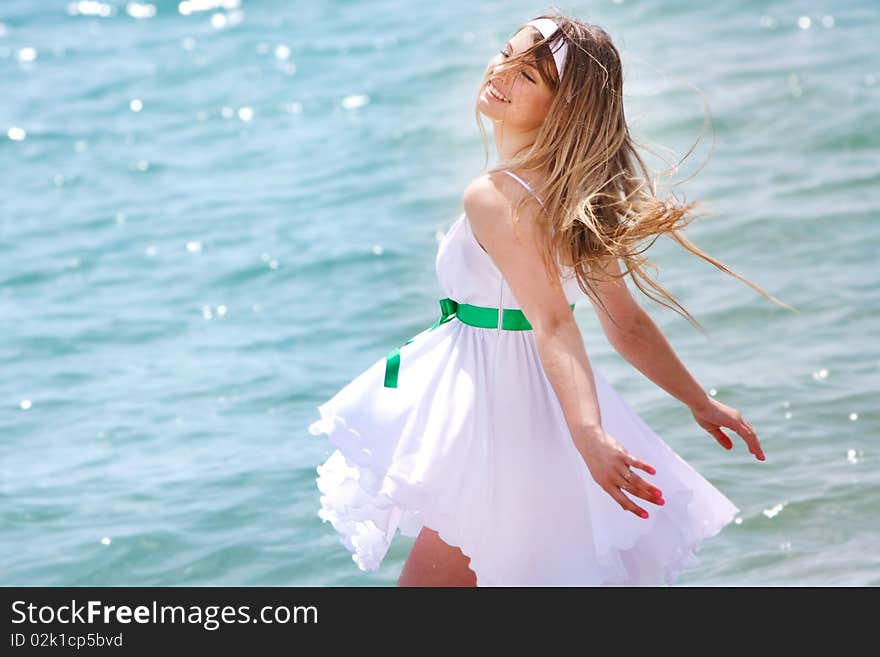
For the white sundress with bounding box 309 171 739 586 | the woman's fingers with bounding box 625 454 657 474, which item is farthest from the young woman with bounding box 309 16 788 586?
the woman's fingers with bounding box 625 454 657 474

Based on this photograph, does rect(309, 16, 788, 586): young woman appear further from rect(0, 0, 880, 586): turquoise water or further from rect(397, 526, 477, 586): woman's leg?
rect(0, 0, 880, 586): turquoise water

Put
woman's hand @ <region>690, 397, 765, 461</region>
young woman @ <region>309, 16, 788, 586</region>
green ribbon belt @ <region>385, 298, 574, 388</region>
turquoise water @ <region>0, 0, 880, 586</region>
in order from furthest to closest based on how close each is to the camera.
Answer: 1. turquoise water @ <region>0, 0, 880, 586</region>
2. woman's hand @ <region>690, 397, 765, 461</region>
3. green ribbon belt @ <region>385, 298, 574, 388</region>
4. young woman @ <region>309, 16, 788, 586</region>

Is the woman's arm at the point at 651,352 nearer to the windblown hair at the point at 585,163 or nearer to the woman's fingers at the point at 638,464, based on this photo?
the windblown hair at the point at 585,163

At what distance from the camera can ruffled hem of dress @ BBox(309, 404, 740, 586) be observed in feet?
9.37

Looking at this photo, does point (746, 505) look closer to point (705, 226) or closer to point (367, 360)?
point (367, 360)

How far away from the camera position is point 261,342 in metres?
6.40

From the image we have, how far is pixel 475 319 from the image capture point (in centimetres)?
298

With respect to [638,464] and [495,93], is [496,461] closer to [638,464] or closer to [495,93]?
[638,464]

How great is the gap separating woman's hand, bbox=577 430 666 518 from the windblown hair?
1.13ft

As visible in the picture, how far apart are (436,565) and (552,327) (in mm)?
615

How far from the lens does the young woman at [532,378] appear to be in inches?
110

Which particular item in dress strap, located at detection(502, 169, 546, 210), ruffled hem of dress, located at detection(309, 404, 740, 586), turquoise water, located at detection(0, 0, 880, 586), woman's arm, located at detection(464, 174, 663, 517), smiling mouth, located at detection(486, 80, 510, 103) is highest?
smiling mouth, located at detection(486, 80, 510, 103)

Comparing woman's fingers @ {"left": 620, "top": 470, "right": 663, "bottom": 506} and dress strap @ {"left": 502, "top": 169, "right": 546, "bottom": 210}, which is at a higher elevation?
dress strap @ {"left": 502, "top": 169, "right": 546, "bottom": 210}

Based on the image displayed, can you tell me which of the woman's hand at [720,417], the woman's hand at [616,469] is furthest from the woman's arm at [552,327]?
Result: the woman's hand at [720,417]
